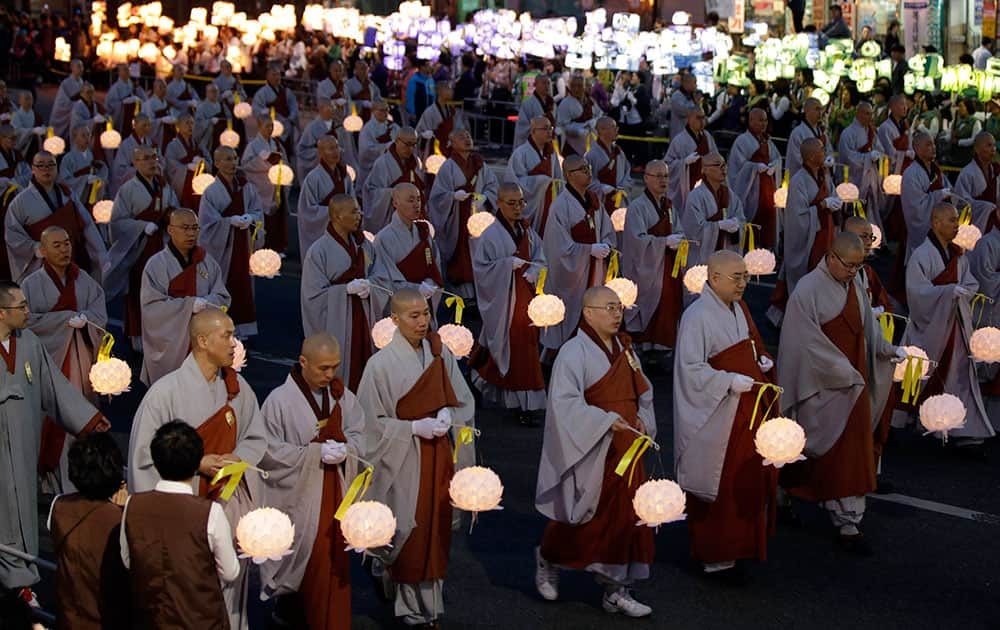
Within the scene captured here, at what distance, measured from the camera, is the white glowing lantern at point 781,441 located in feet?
25.6

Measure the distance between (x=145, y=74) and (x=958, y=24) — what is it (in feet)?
58.1

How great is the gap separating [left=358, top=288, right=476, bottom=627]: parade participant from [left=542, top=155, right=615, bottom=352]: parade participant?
15.6 ft

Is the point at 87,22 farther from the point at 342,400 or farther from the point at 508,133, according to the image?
the point at 342,400

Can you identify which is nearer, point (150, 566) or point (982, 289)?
point (150, 566)

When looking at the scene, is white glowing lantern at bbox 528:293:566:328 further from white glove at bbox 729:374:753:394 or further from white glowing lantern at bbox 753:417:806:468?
white glowing lantern at bbox 753:417:806:468

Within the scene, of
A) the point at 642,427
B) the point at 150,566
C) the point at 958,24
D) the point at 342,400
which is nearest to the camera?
the point at 150,566

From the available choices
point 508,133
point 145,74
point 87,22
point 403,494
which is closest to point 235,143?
point 508,133

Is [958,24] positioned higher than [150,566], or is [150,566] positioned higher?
[958,24]

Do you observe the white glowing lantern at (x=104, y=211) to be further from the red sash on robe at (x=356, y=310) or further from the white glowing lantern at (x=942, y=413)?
the white glowing lantern at (x=942, y=413)

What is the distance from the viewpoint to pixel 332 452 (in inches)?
283

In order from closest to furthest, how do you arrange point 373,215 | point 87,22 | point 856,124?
point 373,215, point 856,124, point 87,22

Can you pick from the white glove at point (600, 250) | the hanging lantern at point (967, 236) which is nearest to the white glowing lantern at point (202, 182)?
the white glove at point (600, 250)

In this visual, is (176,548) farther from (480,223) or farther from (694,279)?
(480,223)

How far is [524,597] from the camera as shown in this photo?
834 centimetres
